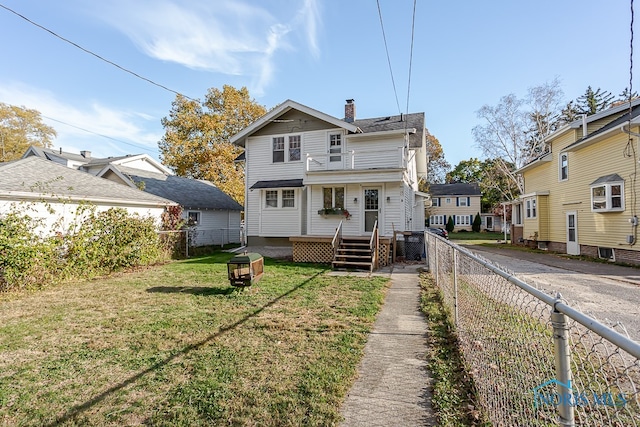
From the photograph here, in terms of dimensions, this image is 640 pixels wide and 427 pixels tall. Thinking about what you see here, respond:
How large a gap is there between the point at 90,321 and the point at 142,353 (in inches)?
84.4

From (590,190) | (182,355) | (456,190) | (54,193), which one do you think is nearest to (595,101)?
(456,190)

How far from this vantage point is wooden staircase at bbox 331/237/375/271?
10121 mm

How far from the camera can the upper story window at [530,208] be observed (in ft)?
60.3

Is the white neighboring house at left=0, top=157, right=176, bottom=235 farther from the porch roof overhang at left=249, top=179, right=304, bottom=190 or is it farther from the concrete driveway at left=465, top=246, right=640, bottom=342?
the concrete driveway at left=465, top=246, right=640, bottom=342

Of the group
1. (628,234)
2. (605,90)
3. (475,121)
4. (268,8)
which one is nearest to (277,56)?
(268,8)

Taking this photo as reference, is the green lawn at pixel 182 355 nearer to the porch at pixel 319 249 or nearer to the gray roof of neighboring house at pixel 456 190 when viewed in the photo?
the porch at pixel 319 249

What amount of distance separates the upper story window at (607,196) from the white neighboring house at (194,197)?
62.3ft

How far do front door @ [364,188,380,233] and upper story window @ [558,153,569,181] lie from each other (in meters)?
10.7

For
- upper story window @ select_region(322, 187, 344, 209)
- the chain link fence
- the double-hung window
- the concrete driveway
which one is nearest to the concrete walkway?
the chain link fence

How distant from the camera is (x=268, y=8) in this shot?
397 inches

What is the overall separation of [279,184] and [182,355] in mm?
11168

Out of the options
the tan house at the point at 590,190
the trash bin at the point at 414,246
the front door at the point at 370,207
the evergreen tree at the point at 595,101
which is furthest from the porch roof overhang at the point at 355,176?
the evergreen tree at the point at 595,101

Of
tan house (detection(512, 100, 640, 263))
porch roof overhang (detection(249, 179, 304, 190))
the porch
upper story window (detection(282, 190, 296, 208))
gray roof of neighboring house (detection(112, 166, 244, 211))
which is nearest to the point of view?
the porch

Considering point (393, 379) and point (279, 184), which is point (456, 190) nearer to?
point (279, 184)
